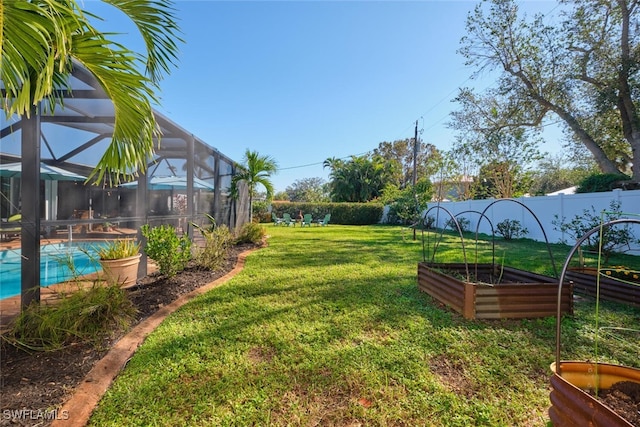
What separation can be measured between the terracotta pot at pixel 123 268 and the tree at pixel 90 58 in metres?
1.28

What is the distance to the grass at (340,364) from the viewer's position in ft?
5.48

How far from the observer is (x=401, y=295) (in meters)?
3.80

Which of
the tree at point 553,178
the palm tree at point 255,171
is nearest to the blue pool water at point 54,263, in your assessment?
the palm tree at point 255,171

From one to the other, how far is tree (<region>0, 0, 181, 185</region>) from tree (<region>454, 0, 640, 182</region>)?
11557 mm

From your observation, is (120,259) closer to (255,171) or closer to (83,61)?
(83,61)

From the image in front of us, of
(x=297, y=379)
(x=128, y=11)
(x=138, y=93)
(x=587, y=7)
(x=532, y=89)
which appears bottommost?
(x=297, y=379)

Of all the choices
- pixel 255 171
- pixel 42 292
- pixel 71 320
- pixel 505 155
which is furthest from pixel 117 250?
pixel 505 155

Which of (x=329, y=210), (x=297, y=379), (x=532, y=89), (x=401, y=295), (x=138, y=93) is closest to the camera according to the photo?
(x=297, y=379)

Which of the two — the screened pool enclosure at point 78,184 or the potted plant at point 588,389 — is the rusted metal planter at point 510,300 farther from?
the screened pool enclosure at point 78,184

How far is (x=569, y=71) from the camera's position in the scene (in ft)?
30.3

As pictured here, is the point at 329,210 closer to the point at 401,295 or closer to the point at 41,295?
the point at 401,295

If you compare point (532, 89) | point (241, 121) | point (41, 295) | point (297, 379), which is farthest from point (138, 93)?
point (241, 121)

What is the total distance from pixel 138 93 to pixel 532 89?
40.3 ft

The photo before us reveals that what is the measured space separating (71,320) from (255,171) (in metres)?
7.18
